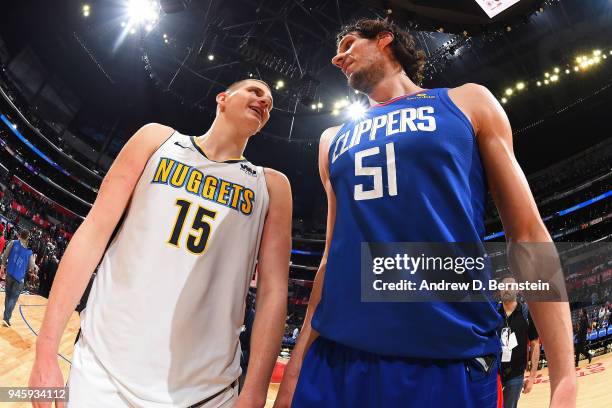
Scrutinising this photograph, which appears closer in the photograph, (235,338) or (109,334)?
(109,334)

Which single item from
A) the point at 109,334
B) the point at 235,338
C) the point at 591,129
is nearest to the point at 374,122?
the point at 235,338

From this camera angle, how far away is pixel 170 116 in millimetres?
18531

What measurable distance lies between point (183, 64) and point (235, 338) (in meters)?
13.3

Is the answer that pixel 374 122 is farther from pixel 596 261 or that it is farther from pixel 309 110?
pixel 596 261

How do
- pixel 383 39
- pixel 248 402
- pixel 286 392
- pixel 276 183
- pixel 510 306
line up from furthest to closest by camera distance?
pixel 510 306 → pixel 276 183 → pixel 383 39 → pixel 248 402 → pixel 286 392

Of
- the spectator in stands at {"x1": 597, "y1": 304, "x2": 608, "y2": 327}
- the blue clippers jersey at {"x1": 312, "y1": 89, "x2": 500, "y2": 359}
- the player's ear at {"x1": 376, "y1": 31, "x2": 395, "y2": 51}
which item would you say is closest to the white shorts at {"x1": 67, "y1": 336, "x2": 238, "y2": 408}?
the blue clippers jersey at {"x1": 312, "y1": 89, "x2": 500, "y2": 359}

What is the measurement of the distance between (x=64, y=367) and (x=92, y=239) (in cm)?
452

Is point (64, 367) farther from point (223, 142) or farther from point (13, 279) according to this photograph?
point (223, 142)

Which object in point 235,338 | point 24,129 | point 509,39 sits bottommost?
point 235,338

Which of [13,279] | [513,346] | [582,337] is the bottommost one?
[582,337]

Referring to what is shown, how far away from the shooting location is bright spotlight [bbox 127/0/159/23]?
39.8ft

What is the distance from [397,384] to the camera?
3.18 feet

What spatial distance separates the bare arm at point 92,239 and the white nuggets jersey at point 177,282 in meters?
0.05

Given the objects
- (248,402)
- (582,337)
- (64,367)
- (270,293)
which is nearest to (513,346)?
(270,293)
